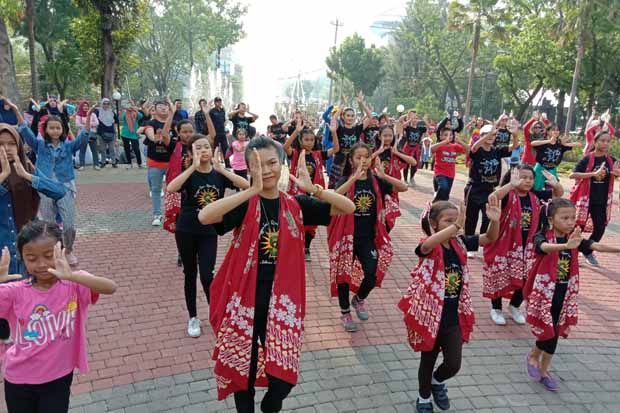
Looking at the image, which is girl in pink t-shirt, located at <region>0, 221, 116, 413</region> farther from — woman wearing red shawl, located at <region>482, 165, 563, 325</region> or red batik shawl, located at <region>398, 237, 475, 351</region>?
woman wearing red shawl, located at <region>482, 165, 563, 325</region>

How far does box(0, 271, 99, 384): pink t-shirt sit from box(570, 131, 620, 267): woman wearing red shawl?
268 inches

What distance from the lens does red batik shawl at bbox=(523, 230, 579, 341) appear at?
3891 millimetres

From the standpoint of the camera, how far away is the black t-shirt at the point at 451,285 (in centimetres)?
351

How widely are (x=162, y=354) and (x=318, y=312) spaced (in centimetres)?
177

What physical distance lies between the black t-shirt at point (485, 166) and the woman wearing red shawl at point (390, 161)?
0.86m

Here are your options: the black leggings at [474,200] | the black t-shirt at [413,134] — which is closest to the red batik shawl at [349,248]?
the black leggings at [474,200]

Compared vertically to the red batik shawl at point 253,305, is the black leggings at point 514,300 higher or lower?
lower

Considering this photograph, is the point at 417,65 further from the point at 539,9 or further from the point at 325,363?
the point at 325,363

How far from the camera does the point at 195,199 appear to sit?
181 inches

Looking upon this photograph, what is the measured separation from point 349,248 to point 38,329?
2.95m

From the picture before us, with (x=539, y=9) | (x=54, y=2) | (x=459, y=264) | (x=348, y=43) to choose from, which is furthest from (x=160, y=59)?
(x=459, y=264)

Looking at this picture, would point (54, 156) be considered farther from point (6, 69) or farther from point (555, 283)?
point (6, 69)

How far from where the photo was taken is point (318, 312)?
5.40 m

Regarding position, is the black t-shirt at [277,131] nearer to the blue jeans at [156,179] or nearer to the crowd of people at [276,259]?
the blue jeans at [156,179]
